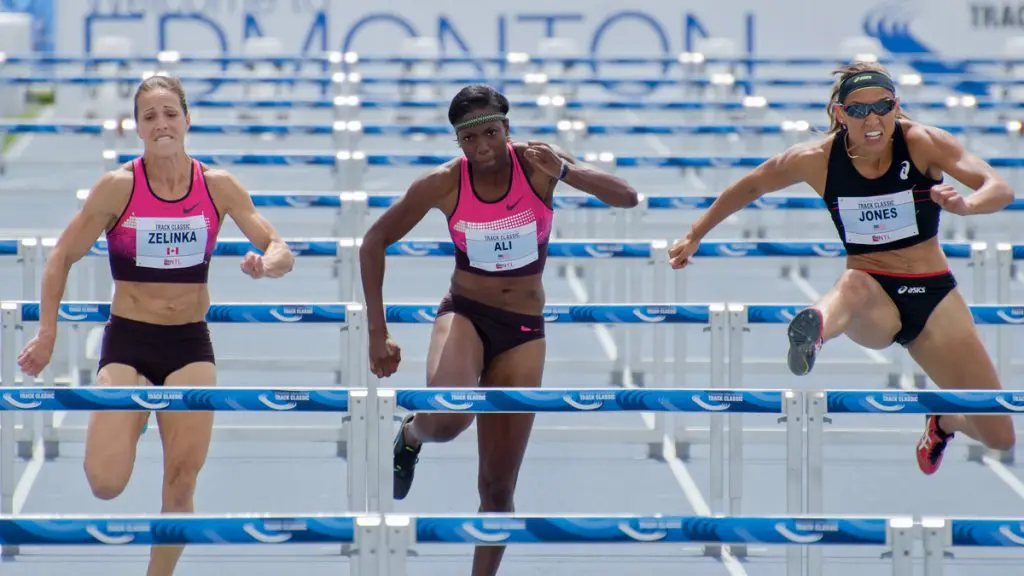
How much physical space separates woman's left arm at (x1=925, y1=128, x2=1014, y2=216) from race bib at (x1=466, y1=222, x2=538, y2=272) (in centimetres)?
138

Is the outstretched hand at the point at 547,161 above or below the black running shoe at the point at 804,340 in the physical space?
above

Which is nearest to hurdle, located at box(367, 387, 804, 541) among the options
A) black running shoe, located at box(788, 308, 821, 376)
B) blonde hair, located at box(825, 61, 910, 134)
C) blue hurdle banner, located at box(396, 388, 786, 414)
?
blue hurdle banner, located at box(396, 388, 786, 414)

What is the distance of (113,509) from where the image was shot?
6699mm

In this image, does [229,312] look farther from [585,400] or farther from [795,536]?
[795,536]

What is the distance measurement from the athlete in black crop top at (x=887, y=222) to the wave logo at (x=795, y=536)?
1931 mm

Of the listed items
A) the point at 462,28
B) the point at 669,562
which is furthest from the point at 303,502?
the point at 462,28

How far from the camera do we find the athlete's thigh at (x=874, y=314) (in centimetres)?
575

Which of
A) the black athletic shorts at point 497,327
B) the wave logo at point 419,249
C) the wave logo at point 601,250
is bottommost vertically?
the black athletic shorts at point 497,327

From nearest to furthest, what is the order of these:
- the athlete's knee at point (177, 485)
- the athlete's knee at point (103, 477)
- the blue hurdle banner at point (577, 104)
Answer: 1. the athlete's knee at point (103, 477)
2. the athlete's knee at point (177, 485)
3. the blue hurdle banner at point (577, 104)

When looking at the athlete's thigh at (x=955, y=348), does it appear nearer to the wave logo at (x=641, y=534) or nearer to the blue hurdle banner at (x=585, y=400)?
the blue hurdle banner at (x=585, y=400)

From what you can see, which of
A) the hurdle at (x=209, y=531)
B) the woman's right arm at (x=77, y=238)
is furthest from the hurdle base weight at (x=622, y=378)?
the hurdle at (x=209, y=531)

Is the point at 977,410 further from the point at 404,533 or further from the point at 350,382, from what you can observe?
the point at 350,382

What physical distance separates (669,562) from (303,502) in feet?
5.61

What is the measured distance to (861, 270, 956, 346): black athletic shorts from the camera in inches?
227
